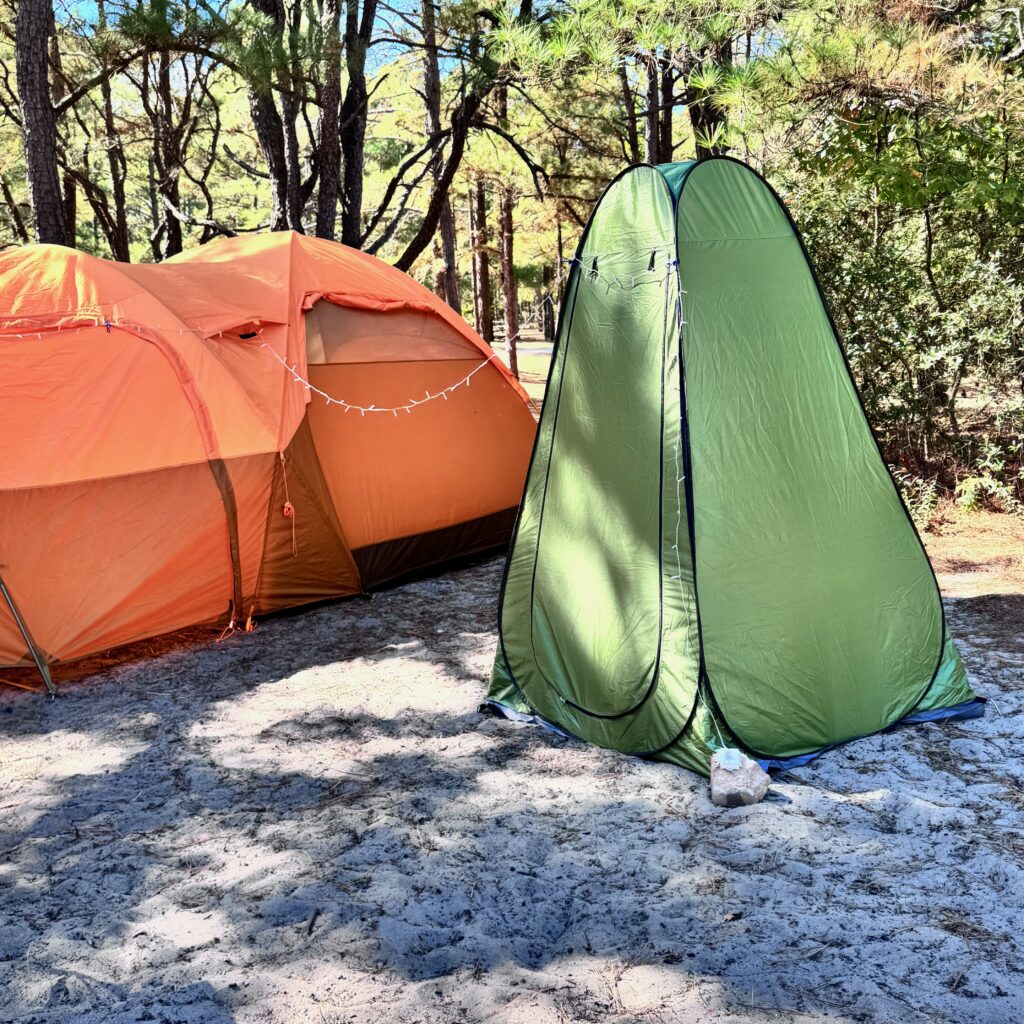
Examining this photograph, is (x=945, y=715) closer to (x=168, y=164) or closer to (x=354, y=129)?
(x=354, y=129)

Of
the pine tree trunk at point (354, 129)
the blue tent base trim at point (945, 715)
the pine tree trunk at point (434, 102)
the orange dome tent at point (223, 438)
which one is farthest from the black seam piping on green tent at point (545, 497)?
the pine tree trunk at point (354, 129)

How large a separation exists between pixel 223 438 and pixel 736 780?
339cm

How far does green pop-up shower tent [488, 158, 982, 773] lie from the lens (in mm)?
3465

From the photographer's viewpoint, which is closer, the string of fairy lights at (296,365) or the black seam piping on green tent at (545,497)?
the black seam piping on green tent at (545,497)

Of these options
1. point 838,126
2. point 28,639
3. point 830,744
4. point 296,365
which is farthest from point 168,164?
point 830,744

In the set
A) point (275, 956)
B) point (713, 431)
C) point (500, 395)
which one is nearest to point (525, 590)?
point (713, 431)

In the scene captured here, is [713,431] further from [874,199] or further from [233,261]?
[874,199]

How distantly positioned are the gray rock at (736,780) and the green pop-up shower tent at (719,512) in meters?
0.09

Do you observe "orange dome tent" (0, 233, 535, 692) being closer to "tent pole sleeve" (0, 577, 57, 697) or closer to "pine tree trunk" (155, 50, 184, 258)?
"tent pole sleeve" (0, 577, 57, 697)

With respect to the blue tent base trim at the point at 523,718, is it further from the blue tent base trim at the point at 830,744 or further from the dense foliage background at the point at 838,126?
the dense foliage background at the point at 838,126

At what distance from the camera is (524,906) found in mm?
2734

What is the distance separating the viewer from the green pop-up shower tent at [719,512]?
3465 millimetres

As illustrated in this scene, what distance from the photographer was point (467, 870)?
2934 mm

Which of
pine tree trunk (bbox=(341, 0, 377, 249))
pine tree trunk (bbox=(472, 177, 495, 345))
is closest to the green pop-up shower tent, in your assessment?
pine tree trunk (bbox=(341, 0, 377, 249))
